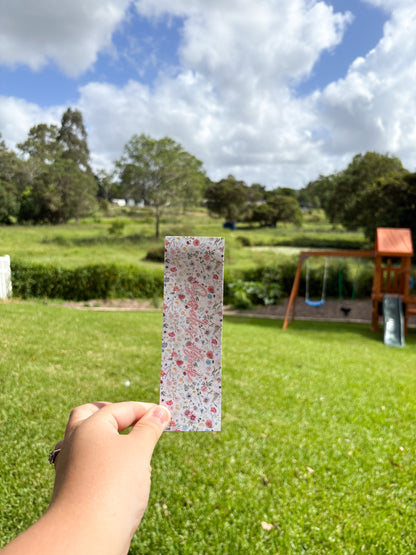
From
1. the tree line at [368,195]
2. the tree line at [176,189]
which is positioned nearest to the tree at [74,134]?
the tree line at [176,189]

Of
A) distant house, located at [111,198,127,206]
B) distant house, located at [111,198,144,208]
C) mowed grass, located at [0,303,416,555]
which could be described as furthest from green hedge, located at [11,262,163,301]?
distant house, located at [111,198,127,206]

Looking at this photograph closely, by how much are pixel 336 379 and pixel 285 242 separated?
1445cm

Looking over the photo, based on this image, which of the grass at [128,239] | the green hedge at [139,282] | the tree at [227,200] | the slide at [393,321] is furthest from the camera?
the tree at [227,200]

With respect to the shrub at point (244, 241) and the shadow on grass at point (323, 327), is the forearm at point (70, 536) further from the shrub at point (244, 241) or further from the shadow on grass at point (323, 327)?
the shrub at point (244, 241)

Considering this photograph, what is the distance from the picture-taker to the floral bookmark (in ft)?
2.66

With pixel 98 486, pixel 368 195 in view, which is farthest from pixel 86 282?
pixel 368 195

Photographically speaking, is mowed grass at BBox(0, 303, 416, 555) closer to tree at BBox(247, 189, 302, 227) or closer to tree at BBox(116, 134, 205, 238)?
tree at BBox(116, 134, 205, 238)

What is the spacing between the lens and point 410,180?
48.5ft

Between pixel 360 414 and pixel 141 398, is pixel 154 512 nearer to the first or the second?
pixel 141 398

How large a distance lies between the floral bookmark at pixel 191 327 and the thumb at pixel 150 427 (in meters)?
0.06

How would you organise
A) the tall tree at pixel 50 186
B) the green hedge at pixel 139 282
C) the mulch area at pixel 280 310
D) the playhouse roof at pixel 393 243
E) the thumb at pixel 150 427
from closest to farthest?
the thumb at pixel 150 427 < the playhouse roof at pixel 393 243 < the green hedge at pixel 139 282 < the mulch area at pixel 280 310 < the tall tree at pixel 50 186

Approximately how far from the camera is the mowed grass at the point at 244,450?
82.0 inches

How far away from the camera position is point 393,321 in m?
8.15

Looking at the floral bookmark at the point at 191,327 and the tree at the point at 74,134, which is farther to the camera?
the tree at the point at 74,134
